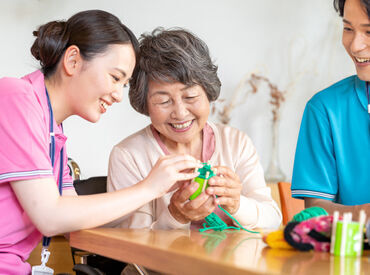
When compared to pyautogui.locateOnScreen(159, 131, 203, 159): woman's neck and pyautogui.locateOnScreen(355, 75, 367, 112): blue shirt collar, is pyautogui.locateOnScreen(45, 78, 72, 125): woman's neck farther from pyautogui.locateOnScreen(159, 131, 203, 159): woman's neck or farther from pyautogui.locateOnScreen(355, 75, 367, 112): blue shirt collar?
pyautogui.locateOnScreen(355, 75, 367, 112): blue shirt collar

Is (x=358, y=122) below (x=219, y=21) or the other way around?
below

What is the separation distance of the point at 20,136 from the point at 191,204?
56cm

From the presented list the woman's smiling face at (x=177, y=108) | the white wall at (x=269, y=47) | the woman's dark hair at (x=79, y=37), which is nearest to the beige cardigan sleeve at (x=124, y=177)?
the woman's smiling face at (x=177, y=108)

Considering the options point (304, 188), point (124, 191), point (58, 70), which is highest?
point (58, 70)

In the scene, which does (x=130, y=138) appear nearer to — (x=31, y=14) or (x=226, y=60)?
(x=31, y=14)

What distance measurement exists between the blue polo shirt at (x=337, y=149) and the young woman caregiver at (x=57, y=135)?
20.4 inches

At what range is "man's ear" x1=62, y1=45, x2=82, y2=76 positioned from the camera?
164 centimetres

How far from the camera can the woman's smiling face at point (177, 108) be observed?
77.9 inches

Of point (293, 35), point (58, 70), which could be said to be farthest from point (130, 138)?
point (293, 35)

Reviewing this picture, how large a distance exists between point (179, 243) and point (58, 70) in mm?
737

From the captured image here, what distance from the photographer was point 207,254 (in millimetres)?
1066

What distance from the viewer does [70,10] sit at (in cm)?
375

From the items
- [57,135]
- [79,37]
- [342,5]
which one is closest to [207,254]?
[57,135]

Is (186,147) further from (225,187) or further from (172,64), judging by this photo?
(225,187)
